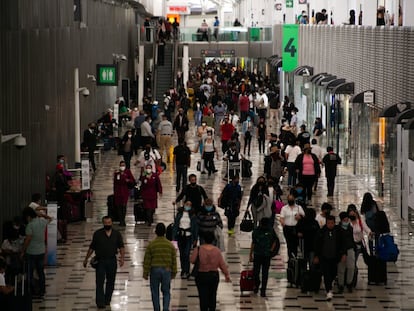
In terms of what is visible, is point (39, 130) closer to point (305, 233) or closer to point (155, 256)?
point (305, 233)

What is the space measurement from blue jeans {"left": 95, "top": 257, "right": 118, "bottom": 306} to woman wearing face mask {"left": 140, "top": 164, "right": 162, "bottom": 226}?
6.41 m

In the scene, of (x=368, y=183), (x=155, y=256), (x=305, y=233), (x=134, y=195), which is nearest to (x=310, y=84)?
(x=368, y=183)

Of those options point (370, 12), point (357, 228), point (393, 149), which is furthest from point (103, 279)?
point (370, 12)

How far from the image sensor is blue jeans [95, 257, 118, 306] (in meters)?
16.2

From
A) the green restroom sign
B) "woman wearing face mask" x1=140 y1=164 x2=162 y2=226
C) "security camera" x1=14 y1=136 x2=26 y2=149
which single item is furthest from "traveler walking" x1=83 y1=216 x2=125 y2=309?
the green restroom sign

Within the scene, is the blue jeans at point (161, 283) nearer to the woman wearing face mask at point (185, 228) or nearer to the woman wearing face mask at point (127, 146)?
the woman wearing face mask at point (185, 228)

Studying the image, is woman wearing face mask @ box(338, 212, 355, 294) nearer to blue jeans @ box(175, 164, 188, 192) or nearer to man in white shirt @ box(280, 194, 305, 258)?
man in white shirt @ box(280, 194, 305, 258)

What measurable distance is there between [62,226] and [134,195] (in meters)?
5.49

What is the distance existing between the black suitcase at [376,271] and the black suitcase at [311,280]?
3.29ft

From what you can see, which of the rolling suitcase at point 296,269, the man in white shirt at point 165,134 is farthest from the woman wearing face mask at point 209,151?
the rolling suitcase at point 296,269

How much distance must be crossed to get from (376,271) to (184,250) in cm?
288

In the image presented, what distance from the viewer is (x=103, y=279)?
16.4 metres

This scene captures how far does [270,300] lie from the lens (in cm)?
1709

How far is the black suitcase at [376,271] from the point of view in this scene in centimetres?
1817
